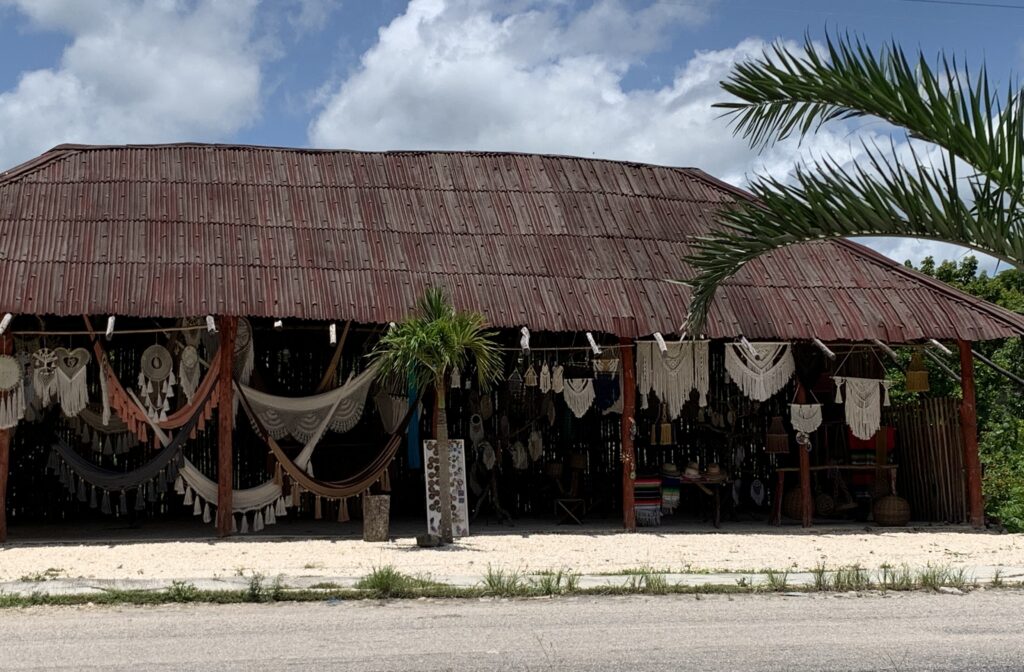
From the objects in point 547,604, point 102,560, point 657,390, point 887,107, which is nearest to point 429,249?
point 657,390

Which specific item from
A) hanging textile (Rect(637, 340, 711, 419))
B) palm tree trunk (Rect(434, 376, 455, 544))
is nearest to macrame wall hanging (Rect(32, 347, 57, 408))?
palm tree trunk (Rect(434, 376, 455, 544))

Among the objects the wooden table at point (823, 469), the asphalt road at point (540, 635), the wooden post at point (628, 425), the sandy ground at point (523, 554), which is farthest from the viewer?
the wooden table at point (823, 469)

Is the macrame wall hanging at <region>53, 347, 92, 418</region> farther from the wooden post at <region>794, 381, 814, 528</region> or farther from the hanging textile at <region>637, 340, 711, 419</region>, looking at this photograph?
the wooden post at <region>794, 381, 814, 528</region>

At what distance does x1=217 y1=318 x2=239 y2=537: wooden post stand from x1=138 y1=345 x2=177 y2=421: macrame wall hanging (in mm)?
650

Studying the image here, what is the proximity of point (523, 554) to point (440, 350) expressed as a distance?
86.5 inches

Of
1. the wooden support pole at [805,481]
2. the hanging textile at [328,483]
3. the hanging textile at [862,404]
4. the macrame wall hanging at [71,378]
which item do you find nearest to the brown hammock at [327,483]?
the hanging textile at [328,483]

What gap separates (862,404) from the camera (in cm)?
1412

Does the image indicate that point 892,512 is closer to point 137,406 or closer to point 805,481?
point 805,481

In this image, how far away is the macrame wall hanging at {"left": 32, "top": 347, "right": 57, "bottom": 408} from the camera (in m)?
12.2

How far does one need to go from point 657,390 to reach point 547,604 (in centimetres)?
577

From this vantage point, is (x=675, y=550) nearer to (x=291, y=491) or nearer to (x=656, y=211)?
(x=291, y=491)

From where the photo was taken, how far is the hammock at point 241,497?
12531 millimetres

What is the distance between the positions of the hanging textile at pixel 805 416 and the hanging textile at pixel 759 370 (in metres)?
0.35

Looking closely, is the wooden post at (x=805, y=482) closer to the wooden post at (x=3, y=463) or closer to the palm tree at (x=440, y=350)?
the palm tree at (x=440, y=350)
